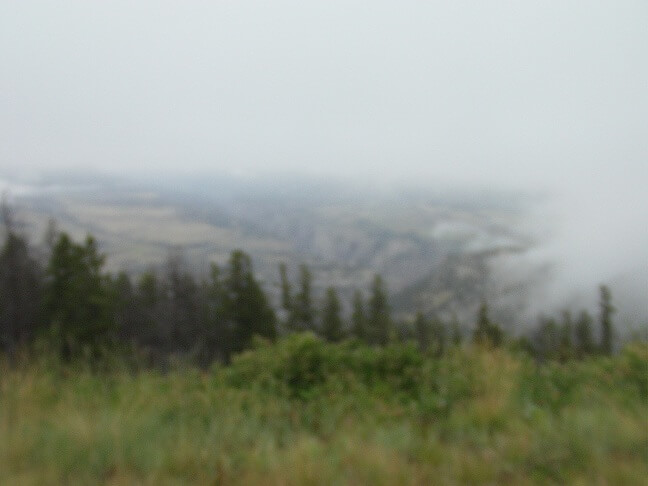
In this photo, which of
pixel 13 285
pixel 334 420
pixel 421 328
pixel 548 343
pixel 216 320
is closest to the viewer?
pixel 334 420

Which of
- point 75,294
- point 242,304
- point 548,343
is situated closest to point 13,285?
point 75,294

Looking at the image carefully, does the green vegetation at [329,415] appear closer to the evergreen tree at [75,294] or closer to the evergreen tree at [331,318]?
the evergreen tree at [75,294]

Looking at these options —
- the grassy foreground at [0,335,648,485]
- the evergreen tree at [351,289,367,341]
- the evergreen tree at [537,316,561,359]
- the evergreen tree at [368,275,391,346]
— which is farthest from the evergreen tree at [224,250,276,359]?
the grassy foreground at [0,335,648,485]

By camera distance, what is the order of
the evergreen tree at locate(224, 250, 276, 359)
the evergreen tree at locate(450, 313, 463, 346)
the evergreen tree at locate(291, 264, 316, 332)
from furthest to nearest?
the evergreen tree at locate(291, 264, 316, 332) → the evergreen tree at locate(224, 250, 276, 359) → the evergreen tree at locate(450, 313, 463, 346)

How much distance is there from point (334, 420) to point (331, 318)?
41045mm

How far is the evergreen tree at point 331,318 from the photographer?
43.3 m

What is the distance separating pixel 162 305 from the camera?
3919 centimetres

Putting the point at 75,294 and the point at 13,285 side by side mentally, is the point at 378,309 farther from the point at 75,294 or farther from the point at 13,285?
the point at 13,285

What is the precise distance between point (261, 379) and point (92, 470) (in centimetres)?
207

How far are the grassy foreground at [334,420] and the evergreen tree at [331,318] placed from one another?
3828cm

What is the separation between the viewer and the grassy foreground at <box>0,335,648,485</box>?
298 cm

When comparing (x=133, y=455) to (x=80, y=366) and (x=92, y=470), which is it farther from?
(x=80, y=366)

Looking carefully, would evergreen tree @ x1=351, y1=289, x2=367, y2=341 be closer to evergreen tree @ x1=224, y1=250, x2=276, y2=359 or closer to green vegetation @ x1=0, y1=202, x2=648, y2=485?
evergreen tree @ x1=224, y1=250, x2=276, y2=359

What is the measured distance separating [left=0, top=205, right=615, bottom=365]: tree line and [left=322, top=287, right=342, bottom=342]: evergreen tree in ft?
0.31
